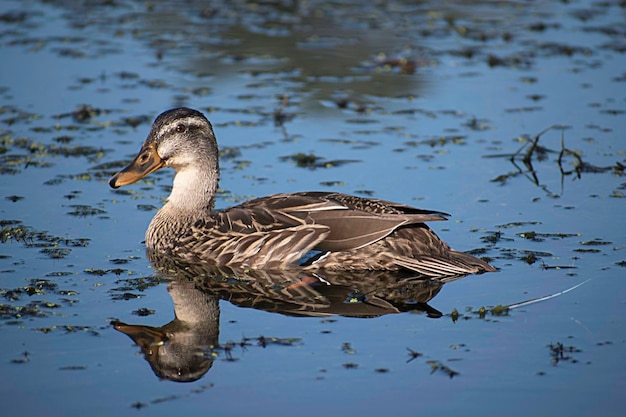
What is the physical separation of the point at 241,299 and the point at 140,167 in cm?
200

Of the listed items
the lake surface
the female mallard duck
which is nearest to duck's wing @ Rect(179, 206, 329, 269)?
the female mallard duck

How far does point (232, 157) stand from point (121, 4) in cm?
734

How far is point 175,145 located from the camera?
9180 millimetres

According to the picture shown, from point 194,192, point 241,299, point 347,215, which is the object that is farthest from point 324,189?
point 241,299

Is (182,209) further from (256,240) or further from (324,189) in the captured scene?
(324,189)

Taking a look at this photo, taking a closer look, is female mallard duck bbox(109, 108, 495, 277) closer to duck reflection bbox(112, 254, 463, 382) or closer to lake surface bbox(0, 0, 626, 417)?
duck reflection bbox(112, 254, 463, 382)

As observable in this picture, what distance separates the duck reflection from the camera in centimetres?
674

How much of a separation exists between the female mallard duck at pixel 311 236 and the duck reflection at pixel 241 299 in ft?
0.34

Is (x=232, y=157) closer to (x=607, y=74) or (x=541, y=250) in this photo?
(x=541, y=250)

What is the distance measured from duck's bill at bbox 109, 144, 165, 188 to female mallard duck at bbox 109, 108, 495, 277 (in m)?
0.01

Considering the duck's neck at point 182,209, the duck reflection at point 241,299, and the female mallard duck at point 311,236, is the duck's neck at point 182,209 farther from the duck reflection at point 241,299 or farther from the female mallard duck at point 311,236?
the duck reflection at point 241,299

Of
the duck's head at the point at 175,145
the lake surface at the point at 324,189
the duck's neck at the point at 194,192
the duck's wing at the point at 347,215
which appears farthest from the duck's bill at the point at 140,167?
the duck's wing at the point at 347,215

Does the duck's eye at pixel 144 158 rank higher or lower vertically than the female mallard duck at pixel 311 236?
higher

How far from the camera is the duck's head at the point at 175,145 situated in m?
9.15
